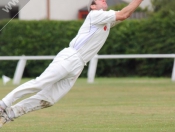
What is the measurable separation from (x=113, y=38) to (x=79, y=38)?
61.2ft

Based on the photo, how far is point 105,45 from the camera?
93.7 ft

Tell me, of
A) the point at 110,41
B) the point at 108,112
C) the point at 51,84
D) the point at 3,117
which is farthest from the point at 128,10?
the point at 110,41

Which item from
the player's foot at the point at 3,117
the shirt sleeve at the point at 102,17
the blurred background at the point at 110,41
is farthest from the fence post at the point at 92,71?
the player's foot at the point at 3,117

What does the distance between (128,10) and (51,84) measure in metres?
1.56

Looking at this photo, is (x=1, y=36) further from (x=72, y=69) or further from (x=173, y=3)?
(x=72, y=69)

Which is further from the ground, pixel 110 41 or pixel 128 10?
pixel 128 10

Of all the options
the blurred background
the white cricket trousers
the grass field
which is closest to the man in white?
the white cricket trousers

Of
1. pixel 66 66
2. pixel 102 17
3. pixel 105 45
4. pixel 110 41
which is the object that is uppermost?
pixel 102 17

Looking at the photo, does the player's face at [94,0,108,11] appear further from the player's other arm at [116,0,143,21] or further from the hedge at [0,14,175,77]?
the hedge at [0,14,175,77]

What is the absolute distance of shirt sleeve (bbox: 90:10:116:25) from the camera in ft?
32.8

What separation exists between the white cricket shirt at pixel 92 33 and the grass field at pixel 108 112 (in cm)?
138

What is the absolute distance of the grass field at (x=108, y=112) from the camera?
36.5 feet

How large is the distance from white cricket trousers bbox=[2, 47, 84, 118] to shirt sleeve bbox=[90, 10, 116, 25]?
0.55 meters

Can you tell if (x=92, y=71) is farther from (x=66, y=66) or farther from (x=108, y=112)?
(x=66, y=66)
